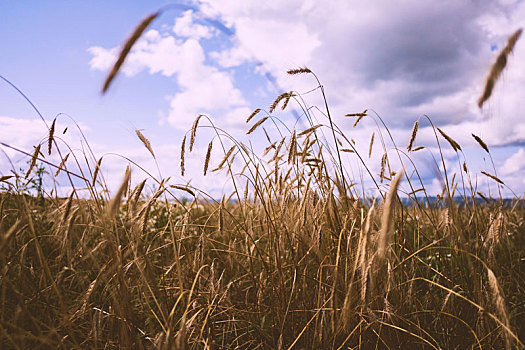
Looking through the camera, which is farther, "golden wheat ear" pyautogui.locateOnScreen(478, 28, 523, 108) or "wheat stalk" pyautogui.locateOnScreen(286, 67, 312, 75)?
"wheat stalk" pyautogui.locateOnScreen(286, 67, 312, 75)

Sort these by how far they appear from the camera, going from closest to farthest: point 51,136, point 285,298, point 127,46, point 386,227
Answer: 1. point 386,227
2. point 127,46
3. point 285,298
4. point 51,136

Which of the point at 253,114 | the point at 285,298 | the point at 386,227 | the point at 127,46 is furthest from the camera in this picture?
the point at 253,114

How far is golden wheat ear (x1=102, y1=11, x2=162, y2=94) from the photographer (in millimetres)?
1575

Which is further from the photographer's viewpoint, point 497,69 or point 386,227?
point 497,69

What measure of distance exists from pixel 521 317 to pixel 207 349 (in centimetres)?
202

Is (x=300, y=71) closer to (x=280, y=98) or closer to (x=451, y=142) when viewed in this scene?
(x=280, y=98)

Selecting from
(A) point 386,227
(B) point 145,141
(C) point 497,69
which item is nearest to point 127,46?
(B) point 145,141

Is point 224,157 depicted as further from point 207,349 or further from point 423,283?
point 423,283

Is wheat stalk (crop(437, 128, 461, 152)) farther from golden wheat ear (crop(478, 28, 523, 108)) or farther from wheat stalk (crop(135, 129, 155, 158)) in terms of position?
wheat stalk (crop(135, 129, 155, 158))

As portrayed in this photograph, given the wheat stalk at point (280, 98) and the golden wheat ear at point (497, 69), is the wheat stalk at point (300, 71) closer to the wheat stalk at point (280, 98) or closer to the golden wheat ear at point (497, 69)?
the wheat stalk at point (280, 98)

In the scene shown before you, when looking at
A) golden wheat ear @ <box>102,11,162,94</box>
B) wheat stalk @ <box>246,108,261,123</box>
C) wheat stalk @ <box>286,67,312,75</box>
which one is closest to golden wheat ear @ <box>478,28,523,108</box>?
wheat stalk @ <box>286,67,312,75</box>

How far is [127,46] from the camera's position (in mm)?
1601

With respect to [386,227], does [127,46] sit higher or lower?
higher

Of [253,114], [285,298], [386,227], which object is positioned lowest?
[285,298]
